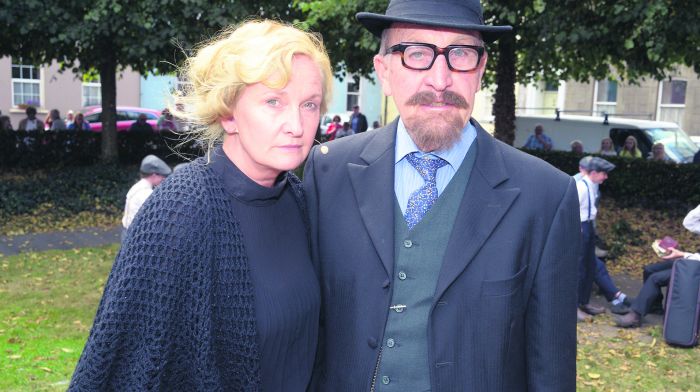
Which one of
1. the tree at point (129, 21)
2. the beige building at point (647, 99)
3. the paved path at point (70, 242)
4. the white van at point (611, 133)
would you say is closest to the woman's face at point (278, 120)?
the paved path at point (70, 242)

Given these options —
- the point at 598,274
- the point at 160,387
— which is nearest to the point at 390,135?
the point at 160,387

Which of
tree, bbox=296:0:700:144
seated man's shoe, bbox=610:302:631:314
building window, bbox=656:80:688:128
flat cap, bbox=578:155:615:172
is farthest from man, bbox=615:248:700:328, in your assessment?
building window, bbox=656:80:688:128

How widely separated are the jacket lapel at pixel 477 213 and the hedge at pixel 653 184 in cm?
1176

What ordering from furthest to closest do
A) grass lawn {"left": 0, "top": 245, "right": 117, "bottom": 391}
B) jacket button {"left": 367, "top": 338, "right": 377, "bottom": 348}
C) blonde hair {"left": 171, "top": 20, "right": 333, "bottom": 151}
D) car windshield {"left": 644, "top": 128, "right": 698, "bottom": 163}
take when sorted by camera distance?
1. car windshield {"left": 644, "top": 128, "right": 698, "bottom": 163}
2. grass lawn {"left": 0, "top": 245, "right": 117, "bottom": 391}
3. jacket button {"left": 367, "top": 338, "right": 377, "bottom": 348}
4. blonde hair {"left": 171, "top": 20, "right": 333, "bottom": 151}

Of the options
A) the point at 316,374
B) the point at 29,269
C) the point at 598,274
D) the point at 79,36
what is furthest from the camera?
the point at 79,36

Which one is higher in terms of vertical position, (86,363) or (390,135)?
(390,135)

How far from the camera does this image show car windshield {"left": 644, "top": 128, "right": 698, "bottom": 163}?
640 inches

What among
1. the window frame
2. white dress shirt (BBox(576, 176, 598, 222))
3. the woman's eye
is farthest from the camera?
the window frame

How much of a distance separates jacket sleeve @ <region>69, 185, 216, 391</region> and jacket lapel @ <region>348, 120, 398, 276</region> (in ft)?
2.03

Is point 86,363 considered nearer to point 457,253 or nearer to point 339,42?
point 457,253

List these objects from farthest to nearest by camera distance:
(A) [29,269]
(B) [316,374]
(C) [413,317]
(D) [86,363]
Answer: (A) [29,269] < (B) [316,374] < (C) [413,317] < (D) [86,363]

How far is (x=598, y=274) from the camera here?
9.09 metres

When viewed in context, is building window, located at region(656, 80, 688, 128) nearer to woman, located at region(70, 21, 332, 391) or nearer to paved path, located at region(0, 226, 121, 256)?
→ paved path, located at region(0, 226, 121, 256)

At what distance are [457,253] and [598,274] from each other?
7312 mm
